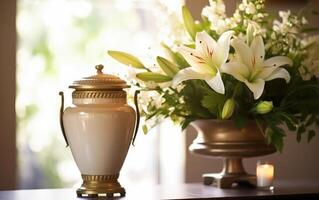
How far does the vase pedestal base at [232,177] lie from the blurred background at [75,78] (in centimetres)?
77

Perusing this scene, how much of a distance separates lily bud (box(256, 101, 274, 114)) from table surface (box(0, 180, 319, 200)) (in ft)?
0.64

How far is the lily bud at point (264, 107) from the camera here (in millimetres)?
1528

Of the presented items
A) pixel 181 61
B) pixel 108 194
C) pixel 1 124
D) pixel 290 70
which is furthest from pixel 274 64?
pixel 1 124

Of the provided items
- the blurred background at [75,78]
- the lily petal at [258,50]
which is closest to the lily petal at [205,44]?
the lily petal at [258,50]

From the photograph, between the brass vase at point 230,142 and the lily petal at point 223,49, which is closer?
the lily petal at point 223,49

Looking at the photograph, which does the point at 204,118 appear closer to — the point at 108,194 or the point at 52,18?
the point at 108,194

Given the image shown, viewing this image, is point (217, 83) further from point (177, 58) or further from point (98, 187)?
point (98, 187)

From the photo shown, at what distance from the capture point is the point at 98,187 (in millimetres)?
1476

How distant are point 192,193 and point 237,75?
299 mm

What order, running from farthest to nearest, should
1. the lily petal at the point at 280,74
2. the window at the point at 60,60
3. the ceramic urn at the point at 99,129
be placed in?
the window at the point at 60,60
the lily petal at the point at 280,74
the ceramic urn at the point at 99,129

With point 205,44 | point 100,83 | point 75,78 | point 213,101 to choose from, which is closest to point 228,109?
point 213,101

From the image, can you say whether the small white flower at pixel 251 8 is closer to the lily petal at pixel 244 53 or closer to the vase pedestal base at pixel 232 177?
the lily petal at pixel 244 53

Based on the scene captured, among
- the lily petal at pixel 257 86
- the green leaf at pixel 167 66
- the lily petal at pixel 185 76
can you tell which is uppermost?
the green leaf at pixel 167 66

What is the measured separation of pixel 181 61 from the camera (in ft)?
5.40
